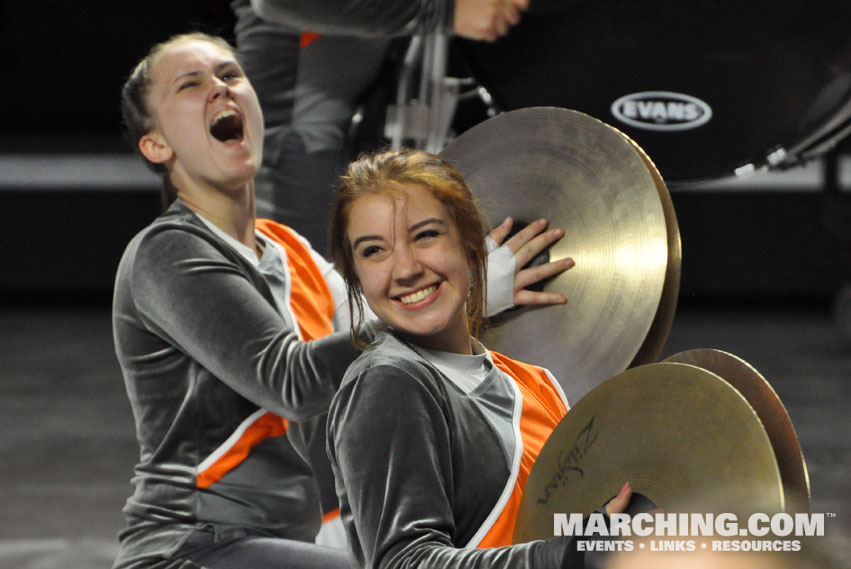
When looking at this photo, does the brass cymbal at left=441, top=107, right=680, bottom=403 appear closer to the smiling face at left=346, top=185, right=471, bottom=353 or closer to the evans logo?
the smiling face at left=346, top=185, right=471, bottom=353

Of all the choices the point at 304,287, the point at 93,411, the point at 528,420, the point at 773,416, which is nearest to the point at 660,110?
the point at 304,287

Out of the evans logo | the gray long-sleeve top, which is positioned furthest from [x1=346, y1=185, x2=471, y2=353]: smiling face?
the evans logo

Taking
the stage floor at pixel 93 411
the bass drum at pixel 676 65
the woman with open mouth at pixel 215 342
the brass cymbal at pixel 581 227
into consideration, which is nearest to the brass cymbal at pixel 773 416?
the brass cymbal at pixel 581 227

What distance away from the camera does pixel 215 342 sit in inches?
45.5

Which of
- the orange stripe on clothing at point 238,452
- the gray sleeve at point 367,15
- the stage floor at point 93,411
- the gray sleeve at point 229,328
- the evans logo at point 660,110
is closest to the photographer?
the gray sleeve at point 229,328

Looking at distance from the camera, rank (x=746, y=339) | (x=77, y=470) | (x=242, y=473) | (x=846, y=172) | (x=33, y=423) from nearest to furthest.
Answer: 1. (x=242, y=473)
2. (x=77, y=470)
3. (x=33, y=423)
4. (x=746, y=339)
5. (x=846, y=172)

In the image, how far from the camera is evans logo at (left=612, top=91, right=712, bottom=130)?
1440mm

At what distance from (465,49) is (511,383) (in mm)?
647

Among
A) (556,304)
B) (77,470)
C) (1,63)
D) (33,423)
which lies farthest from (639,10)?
(1,63)

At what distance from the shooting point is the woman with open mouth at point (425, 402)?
32.1 inches

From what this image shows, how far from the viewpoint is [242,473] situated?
1233 mm

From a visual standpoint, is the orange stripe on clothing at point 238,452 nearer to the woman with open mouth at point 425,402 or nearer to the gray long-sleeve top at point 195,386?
A: the gray long-sleeve top at point 195,386

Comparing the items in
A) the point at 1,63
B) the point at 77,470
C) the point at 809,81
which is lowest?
the point at 77,470

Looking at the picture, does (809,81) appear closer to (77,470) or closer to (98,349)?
(77,470)
